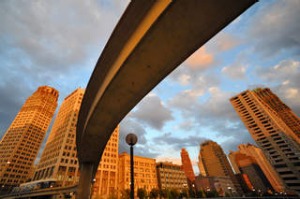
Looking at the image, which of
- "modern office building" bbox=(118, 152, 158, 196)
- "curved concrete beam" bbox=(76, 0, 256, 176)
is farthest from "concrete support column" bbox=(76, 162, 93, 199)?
"modern office building" bbox=(118, 152, 158, 196)

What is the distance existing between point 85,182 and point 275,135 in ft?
347

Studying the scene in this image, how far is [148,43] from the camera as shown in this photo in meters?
5.46

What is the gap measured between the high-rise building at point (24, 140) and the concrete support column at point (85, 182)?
108732 millimetres

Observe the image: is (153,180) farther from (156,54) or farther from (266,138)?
(156,54)

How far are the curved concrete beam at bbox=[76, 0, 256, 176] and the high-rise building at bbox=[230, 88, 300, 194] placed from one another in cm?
10005

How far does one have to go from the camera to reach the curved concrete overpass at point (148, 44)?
460 cm

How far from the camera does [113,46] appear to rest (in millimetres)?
6355

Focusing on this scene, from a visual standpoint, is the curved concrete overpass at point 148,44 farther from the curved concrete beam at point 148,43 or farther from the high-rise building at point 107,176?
the high-rise building at point 107,176

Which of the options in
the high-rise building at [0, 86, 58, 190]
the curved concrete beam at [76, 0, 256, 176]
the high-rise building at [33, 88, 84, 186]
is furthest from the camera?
the high-rise building at [0, 86, 58, 190]

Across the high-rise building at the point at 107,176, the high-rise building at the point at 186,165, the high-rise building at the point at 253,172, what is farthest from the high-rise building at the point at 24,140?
the high-rise building at the point at 253,172

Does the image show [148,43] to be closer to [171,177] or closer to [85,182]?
[85,182]

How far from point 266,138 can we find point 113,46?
109706 millimetres

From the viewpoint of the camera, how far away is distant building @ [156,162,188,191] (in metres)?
92.2

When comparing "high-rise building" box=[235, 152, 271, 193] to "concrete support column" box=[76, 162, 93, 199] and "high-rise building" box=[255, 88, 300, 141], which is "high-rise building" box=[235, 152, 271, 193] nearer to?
"high-rise building" box=[255, 88, 300, 141]
